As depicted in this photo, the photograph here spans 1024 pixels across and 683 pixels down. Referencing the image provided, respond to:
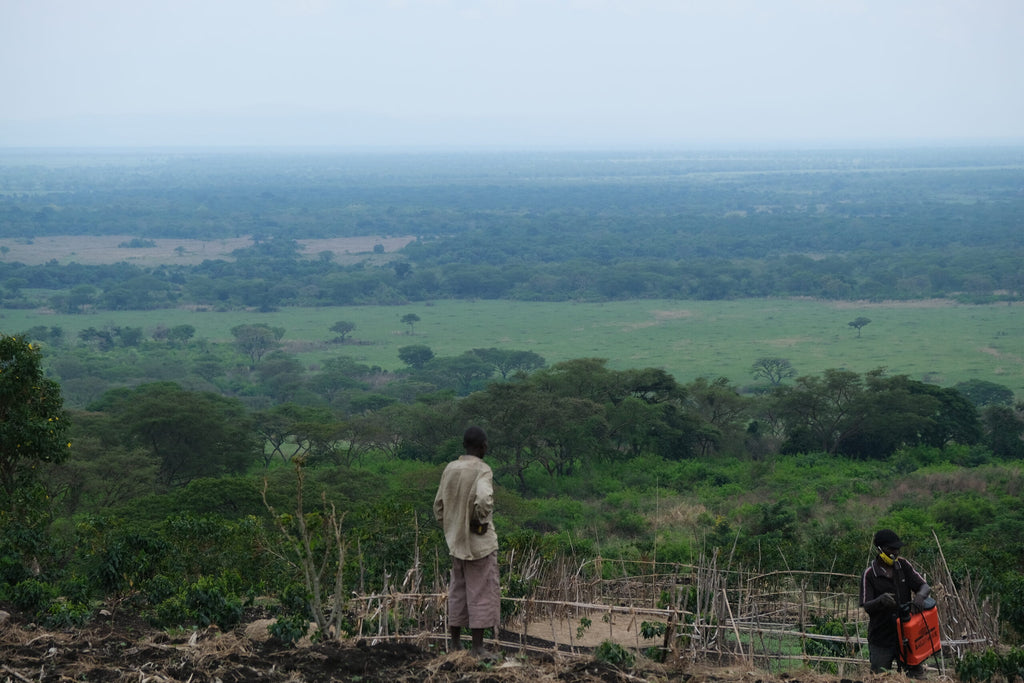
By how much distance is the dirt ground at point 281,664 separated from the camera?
5414mm

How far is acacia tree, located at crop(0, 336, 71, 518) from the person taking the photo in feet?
32.9

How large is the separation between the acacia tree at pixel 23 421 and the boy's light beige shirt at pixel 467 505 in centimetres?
574

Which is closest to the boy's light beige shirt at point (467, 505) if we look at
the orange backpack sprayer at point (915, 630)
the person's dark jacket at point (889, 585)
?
the person's dark jacket at point (889, 585)

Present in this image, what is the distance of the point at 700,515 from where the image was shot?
20.5 metres

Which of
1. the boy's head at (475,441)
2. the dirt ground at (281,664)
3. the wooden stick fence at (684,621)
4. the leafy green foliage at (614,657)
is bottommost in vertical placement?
the wooden stick fence at (684,621)

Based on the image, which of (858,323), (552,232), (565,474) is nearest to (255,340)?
(565,474)

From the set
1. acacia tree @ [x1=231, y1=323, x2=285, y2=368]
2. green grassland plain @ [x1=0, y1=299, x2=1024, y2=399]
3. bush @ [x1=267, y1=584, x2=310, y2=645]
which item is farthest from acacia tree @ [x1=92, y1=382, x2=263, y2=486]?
acacia tree @ [x1=231, y1=323, x2=285, y2=368]

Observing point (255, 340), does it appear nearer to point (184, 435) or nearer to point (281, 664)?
point (184, 435)

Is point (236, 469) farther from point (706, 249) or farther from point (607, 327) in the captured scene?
point (706, 249)

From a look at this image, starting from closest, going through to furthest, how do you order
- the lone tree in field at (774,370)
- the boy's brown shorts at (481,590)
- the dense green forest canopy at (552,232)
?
the boy's brown shorts at (481,590), the lone tree in field at (774,370), the dense green forest canopy at (552,232)

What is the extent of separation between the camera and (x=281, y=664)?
5645 millimetres

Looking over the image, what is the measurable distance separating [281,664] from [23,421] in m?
5.69

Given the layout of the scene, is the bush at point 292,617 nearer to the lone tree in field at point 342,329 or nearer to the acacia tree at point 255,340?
the acacia tree at point 255,340

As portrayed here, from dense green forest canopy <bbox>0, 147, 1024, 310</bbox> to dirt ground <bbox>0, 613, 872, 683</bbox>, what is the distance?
61448mm
